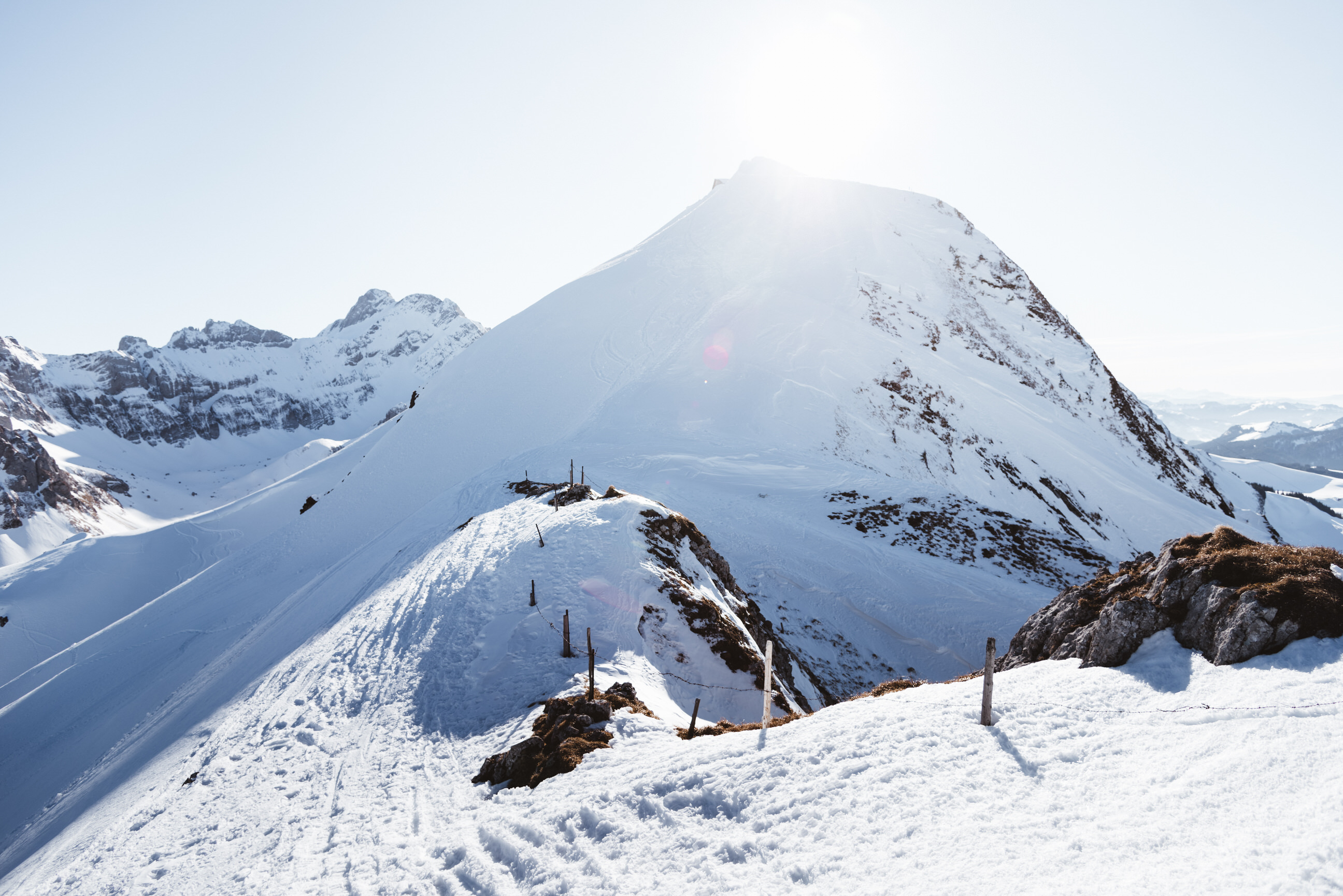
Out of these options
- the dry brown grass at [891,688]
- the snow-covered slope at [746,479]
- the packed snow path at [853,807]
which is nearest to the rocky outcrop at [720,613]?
the snow-covered slope at [746,479]

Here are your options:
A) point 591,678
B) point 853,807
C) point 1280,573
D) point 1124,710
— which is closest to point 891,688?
point 1124,710

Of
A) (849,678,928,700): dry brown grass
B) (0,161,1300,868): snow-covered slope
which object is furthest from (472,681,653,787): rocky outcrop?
(849,678,928,700): dry brown grass

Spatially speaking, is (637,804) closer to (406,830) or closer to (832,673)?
(406,830)

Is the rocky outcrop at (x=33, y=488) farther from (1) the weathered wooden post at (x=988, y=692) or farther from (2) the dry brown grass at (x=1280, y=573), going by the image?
(2) the dry brown grass at (x=1280, y=573)

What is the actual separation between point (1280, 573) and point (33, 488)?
157m

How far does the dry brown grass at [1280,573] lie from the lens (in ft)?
26.6

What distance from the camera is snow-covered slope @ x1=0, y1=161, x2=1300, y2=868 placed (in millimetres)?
19609

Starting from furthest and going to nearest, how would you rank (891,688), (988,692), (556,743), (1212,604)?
(891,688)
(556,743)
(1212,604)
(988,692)

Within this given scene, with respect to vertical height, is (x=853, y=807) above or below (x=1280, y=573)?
below

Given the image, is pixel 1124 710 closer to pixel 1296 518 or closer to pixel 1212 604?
pixel 1212 604

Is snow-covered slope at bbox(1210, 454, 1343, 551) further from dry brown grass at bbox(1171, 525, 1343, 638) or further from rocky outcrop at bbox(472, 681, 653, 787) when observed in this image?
rocky outcrop at bbox(472, 681, 653, 787)

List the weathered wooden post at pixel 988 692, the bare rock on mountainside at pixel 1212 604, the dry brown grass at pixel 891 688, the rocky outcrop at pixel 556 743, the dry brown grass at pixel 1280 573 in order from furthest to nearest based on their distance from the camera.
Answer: the dry brown grass at pixel 891 688
the rocky outcrop at pixel 556 743
the weathered wooden post at pixel 988 692
the bare rock on mountainside at pixel 1212 604
the dry brown grass at pixel 1280 573

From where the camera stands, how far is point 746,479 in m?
34.2

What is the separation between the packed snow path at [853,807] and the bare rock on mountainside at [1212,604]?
327 mm
